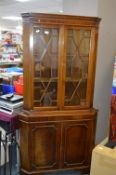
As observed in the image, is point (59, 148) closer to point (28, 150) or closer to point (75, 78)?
point (28, 150)

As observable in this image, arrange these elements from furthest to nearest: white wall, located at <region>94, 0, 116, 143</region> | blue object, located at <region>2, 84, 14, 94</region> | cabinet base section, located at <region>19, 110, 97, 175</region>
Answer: blue object, located at <region>2, 84, 14, 94</region> → white wall, located at <region>94, 0, 116, 143</region> → cabinet base section, located at <region>19, 110, 97, 175</region>

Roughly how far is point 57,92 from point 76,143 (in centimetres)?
68

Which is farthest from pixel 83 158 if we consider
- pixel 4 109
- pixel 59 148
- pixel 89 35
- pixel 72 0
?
pixel 72 0

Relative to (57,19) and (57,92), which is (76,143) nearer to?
(57,92)

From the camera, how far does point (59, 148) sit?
2498mm

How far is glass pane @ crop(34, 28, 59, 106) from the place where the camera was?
7.48ft

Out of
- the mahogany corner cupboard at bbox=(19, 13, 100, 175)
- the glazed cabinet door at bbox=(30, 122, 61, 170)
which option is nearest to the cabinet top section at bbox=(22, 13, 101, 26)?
the mahogany corner cupboard at bbox=(19, 13, 100, 175)

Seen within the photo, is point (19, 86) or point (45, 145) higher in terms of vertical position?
point (19, 86)

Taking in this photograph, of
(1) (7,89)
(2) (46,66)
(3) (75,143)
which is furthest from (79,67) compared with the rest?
(1) (7,89)

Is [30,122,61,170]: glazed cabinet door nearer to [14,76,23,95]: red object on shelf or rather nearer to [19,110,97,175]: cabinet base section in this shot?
[19,110,97,175]: cabinet base section

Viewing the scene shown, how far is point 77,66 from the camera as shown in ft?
8.06

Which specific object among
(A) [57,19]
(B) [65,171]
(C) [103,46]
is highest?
(A) [57,19]

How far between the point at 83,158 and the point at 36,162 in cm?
59

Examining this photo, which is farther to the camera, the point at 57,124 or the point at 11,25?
the point at 11,25
